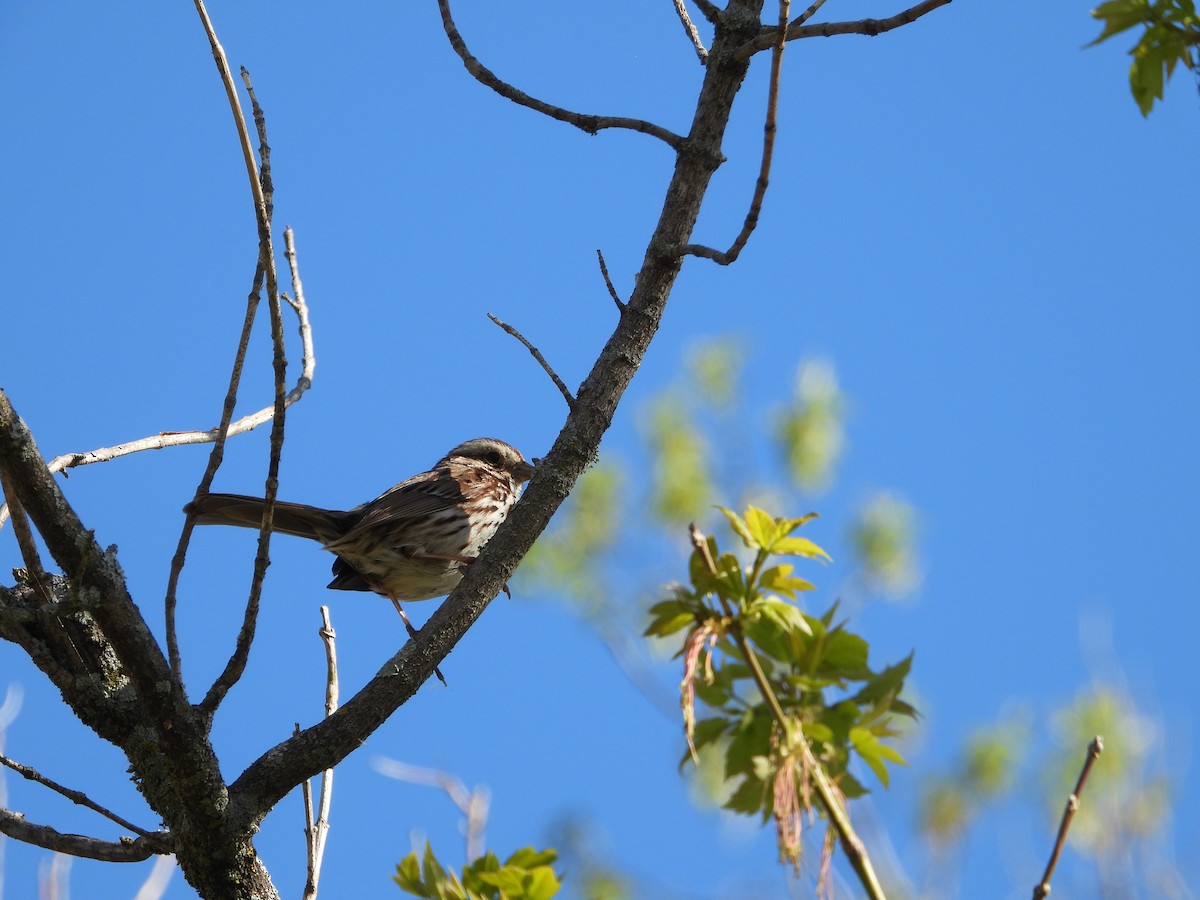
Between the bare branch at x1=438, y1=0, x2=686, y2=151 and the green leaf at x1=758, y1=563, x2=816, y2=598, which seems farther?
the bare branch at x1=438, y1=0, x2=686, y2=151

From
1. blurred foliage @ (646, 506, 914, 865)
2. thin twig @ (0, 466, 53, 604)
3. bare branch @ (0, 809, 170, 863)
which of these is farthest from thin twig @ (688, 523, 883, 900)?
bare branch @ (0, 809, 170, 863)

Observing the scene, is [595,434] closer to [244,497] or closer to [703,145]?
[703,145]

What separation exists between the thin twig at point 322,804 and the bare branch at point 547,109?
6.24ft

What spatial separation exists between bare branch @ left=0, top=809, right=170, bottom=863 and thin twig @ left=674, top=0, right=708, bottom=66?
290 centimetres

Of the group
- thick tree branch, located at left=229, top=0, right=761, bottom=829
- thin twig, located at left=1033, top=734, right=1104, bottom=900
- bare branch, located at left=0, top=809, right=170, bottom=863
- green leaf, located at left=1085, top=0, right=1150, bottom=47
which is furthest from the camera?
thick tree branch, located at left=229, top=0, right=761, bottom=829

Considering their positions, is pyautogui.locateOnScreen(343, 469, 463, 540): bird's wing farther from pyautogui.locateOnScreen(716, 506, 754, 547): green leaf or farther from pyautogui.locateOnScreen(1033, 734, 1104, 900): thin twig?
pyautogui.locateOnScreen(1033, 734, 1104, 900): thin twig

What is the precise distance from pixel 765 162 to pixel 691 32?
133 cm

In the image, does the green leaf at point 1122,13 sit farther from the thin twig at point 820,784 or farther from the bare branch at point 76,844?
the bare branch at point 76,844

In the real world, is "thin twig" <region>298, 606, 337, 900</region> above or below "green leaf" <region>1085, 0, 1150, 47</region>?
below

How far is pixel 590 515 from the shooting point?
9.61 metres

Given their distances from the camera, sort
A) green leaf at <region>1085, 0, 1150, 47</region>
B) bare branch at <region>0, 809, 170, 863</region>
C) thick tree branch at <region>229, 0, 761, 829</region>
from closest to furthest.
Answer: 1. green leaf at <region>1085, 0, 1150, 47</region>
2. bare branch at <region>0, 809, 170, 863</region>
3. thick tree branch at <region>229, 0, 761, 829</region>

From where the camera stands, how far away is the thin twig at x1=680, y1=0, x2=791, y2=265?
102 inches

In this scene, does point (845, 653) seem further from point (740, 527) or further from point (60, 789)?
point (60, 789)

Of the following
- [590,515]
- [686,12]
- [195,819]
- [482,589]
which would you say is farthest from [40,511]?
[590,515]
